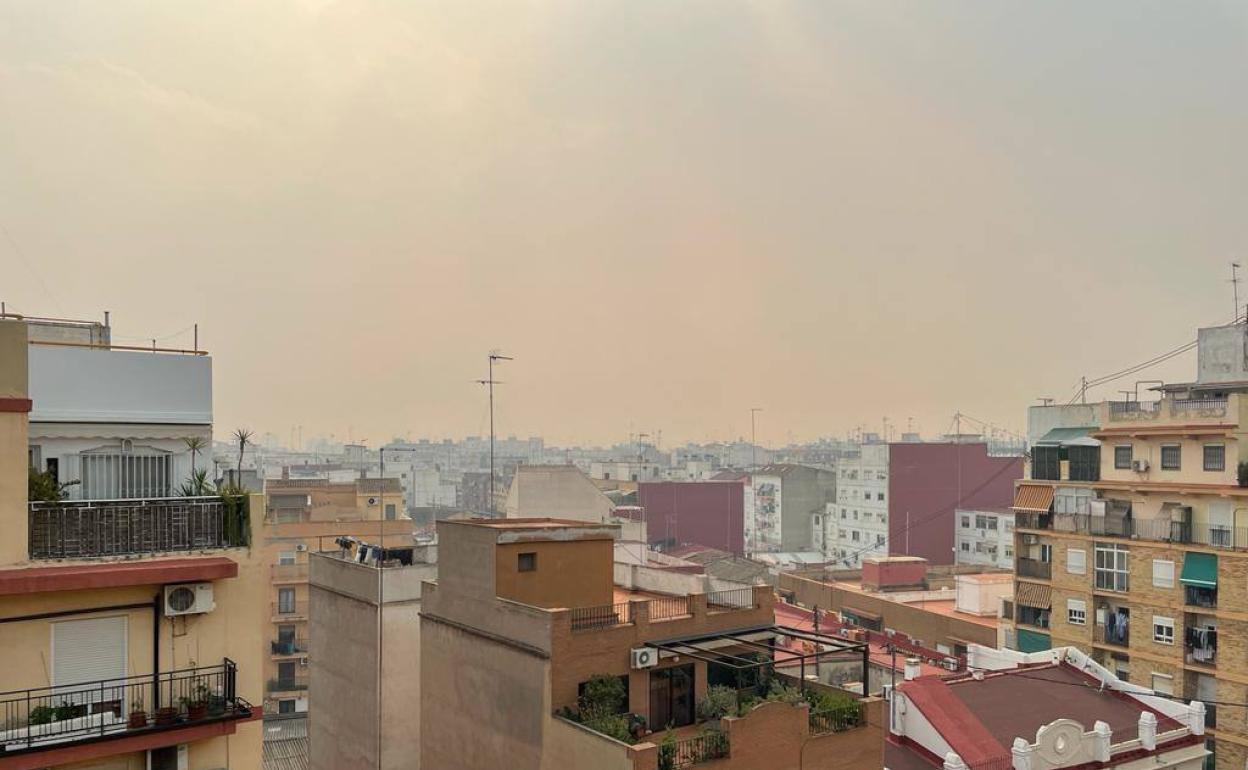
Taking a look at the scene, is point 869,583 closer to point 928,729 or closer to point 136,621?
point 928,729

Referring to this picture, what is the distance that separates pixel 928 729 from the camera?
27.2 metres

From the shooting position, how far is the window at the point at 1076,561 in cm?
4275

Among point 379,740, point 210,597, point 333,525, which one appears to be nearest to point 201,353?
point 210,597

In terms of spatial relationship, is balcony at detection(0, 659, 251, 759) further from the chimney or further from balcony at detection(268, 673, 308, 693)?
balcony at detection(268, 673, 308, 693)

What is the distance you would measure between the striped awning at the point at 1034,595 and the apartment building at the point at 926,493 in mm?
53194

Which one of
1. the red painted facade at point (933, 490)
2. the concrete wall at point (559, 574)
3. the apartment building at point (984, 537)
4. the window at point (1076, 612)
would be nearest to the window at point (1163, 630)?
the window at point (1076, 612)

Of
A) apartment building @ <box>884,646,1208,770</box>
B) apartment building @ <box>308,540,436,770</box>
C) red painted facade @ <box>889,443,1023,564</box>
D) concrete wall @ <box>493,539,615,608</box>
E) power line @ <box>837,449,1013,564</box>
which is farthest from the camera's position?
power line @ <box>837,449,1013,564</box>

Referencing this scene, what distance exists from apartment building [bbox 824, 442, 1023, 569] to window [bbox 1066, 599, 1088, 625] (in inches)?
2187

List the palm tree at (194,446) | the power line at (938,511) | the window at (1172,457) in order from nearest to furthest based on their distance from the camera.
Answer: the palm tree at (194,446)
the window at (1172,457)
the power line at (938,511)

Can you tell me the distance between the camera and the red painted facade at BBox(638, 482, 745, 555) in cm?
11262

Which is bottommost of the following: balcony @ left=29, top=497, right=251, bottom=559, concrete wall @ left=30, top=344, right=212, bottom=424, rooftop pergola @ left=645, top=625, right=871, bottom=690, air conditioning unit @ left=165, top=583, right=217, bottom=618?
rooftop pergola @ left=645, top=625, right=871, bottom=690

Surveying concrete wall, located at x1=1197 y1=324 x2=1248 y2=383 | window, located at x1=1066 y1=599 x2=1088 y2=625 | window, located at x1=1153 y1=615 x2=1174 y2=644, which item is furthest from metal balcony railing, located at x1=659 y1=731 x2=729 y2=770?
concrete wall, located at x1=1197 y1=324 x2=1248 y2=383

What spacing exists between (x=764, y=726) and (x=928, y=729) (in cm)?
823

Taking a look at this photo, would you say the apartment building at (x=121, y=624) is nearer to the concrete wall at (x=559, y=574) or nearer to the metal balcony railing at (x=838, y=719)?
the concrete wall at (x=559, y=574)
